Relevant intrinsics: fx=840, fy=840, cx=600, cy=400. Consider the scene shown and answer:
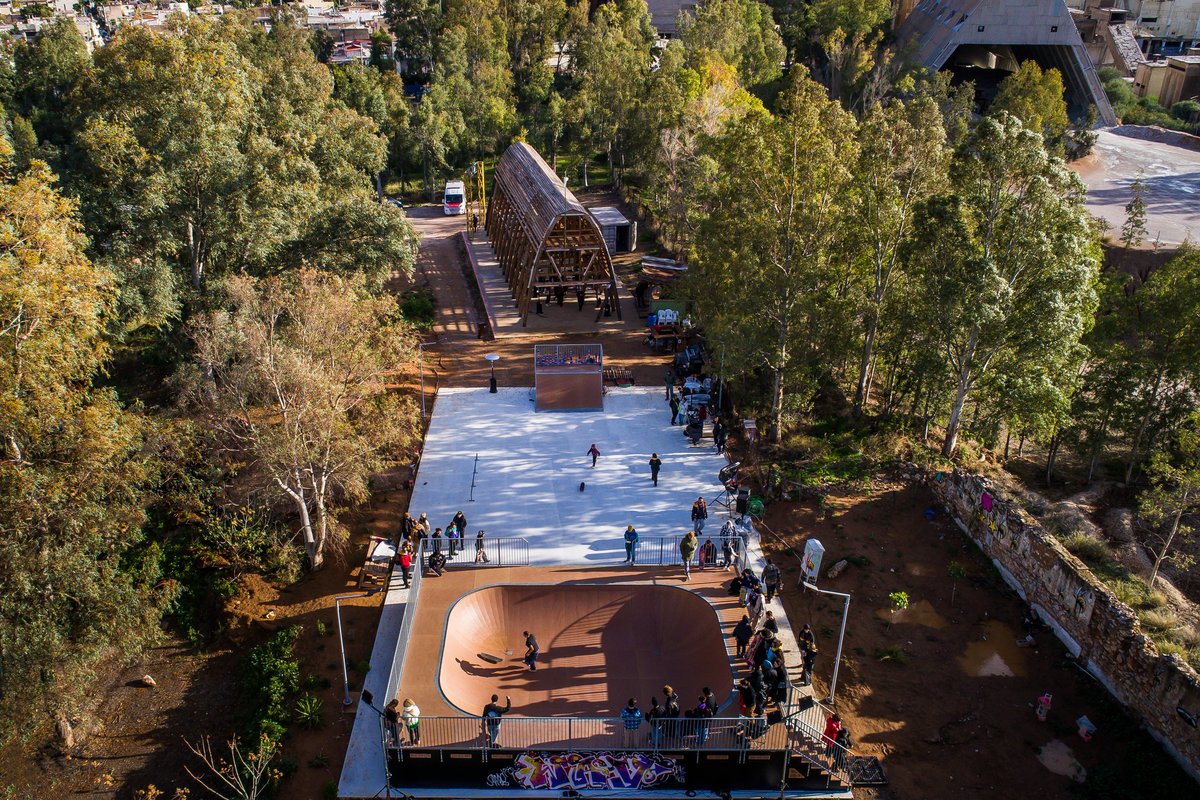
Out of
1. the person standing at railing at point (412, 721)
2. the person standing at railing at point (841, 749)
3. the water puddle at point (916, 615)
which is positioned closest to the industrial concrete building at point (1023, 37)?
the water puddle at point (916, 615)

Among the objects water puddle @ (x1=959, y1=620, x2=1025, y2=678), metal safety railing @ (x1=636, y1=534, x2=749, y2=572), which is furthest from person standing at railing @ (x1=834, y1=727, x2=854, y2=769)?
metal safety railing @ (x1=636, y1=534, x2=749, y2=572)

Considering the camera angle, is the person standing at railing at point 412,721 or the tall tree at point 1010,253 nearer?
the person standing at railing at point 412,721

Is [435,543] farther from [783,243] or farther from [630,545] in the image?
[783,243]

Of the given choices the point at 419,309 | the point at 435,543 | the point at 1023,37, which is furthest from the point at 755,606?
the point at 1023,37

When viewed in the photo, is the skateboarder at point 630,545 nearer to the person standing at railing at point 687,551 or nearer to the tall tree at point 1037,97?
the person standing at railing at point 687,551

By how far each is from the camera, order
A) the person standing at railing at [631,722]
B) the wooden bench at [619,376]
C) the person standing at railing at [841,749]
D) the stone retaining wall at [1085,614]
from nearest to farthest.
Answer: the stone retaining wall at [1085,614]
the person standing at railing at [841,749]
the person standing at railing at [631,722]
the wooden bench at [619,376]

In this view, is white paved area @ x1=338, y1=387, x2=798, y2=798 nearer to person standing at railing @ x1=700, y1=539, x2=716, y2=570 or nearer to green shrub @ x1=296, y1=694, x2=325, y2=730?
green shrub @ x1=296, y1=694, x2=325, y2=730

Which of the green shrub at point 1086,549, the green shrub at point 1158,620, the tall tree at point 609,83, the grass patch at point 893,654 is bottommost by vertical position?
the grass patch at point 893,654
